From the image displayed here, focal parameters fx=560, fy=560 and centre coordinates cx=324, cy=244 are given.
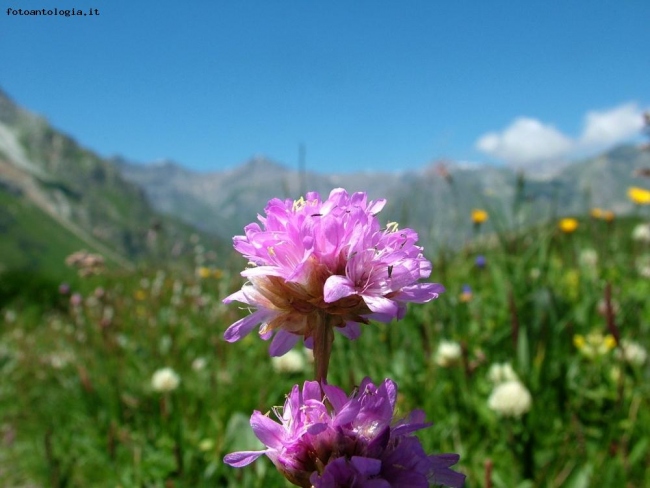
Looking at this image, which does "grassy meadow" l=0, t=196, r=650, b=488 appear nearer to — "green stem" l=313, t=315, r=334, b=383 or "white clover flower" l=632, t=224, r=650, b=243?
"white clover flower" l=632, t=224, r=650, b=243

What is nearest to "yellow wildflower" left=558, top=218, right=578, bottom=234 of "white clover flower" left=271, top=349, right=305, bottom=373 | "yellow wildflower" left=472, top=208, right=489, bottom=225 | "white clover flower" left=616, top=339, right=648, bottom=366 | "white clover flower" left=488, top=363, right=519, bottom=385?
"yellow wildflower" left=472, top=208, right=489, bottom=225

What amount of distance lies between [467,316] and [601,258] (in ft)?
5.64

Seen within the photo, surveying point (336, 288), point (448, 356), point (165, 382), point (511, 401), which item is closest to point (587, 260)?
point (448, 356)

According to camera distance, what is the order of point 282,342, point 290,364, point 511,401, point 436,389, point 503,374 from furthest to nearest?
point 290,364 → point 436,389 → point 503,374 → point 511,401 → point 282,342

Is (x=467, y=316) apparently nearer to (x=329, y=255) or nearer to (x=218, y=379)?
(x=218, y=379)

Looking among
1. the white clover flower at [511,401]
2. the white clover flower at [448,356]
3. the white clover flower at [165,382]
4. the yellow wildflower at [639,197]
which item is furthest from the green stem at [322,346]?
the yellow wildflower at [639,197]

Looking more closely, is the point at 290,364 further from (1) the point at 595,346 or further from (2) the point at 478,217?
(2) the point at 478,217

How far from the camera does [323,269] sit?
43.9 inches

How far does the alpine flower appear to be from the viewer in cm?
108

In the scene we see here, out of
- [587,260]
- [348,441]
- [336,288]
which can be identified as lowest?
[587,260]

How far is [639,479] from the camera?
248cm

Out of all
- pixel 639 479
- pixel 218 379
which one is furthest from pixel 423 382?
pixel 218 379

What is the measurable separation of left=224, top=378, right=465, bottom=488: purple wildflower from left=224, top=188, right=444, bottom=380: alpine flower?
81mm

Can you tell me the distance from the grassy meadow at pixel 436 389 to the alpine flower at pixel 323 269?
667 mm
